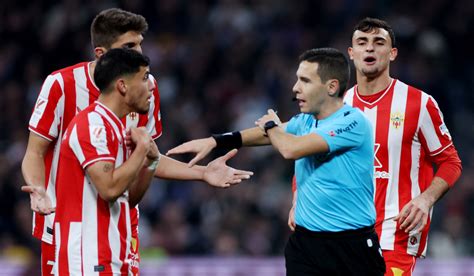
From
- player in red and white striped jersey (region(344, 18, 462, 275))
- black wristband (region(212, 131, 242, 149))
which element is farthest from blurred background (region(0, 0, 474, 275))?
black wristband (region(212, 131, 242, 149))

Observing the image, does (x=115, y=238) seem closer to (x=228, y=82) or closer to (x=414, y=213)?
(x=414, y=213)

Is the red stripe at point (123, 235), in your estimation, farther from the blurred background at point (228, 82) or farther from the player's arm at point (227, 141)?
the blurred background at point (228, 82)

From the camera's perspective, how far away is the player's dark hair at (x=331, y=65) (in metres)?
5.75

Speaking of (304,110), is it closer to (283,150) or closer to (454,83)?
(283,150)

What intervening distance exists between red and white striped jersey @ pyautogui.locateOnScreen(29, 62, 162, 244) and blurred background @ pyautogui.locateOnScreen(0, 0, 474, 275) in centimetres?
532

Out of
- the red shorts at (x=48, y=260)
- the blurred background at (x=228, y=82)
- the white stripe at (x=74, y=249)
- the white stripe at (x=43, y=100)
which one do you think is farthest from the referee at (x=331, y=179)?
the blurred background at (x=228, y=82)

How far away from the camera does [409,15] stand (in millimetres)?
14211

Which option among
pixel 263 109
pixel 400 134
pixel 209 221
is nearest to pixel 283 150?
pixel 400 134

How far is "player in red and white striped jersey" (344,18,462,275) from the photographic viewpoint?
258 inches

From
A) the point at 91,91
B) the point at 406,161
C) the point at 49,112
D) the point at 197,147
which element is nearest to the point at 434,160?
the point at 406,161

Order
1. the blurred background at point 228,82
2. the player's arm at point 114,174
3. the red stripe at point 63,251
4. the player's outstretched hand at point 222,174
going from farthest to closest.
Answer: the blurred background at point 228,82
the player's outstretched hand at point 222,174
the red stripe at point 63,251
the player's arm at point 114,174

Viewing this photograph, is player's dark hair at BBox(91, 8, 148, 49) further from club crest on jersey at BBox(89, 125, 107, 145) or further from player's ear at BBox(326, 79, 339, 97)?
player's ear at BBox(326, 79, 339, 97)

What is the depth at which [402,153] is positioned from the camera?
6562 mm

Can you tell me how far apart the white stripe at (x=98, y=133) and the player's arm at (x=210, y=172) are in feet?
3.24
